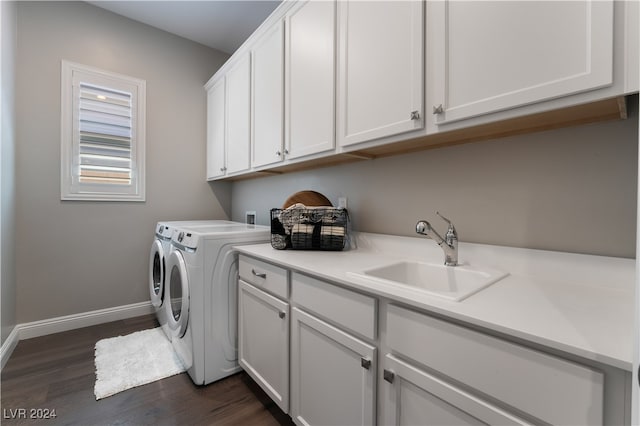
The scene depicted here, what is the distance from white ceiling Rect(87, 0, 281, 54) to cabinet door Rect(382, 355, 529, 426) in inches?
109

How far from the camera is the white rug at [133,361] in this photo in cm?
170

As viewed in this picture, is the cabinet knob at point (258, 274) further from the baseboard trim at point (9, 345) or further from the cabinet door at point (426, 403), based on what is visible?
the baseboard trim at point (9, 345)

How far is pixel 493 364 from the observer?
668 millimetres

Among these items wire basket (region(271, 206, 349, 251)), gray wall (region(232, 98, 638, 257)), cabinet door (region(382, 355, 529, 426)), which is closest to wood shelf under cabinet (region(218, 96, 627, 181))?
gray wall (region(232, 98, 638, 257))

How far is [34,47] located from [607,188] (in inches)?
146

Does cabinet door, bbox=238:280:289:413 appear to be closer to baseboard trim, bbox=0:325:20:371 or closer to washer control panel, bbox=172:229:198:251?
washer control panel, bbox=172:229:198:251

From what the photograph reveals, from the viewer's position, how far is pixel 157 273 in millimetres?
2426

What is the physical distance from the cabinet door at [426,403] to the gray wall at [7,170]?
8.17 feet

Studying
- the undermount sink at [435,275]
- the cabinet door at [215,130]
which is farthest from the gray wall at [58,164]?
the undermount sink at [435,275]

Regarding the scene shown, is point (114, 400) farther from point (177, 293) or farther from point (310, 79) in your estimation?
point (310, 79)

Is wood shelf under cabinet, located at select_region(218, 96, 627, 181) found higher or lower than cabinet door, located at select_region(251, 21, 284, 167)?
lower

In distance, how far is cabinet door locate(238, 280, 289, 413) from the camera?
1325 millimetres

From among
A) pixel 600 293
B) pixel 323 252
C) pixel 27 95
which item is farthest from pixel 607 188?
pixel 27 95

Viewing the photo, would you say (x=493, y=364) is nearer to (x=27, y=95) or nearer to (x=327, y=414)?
(x=327, y=414)
